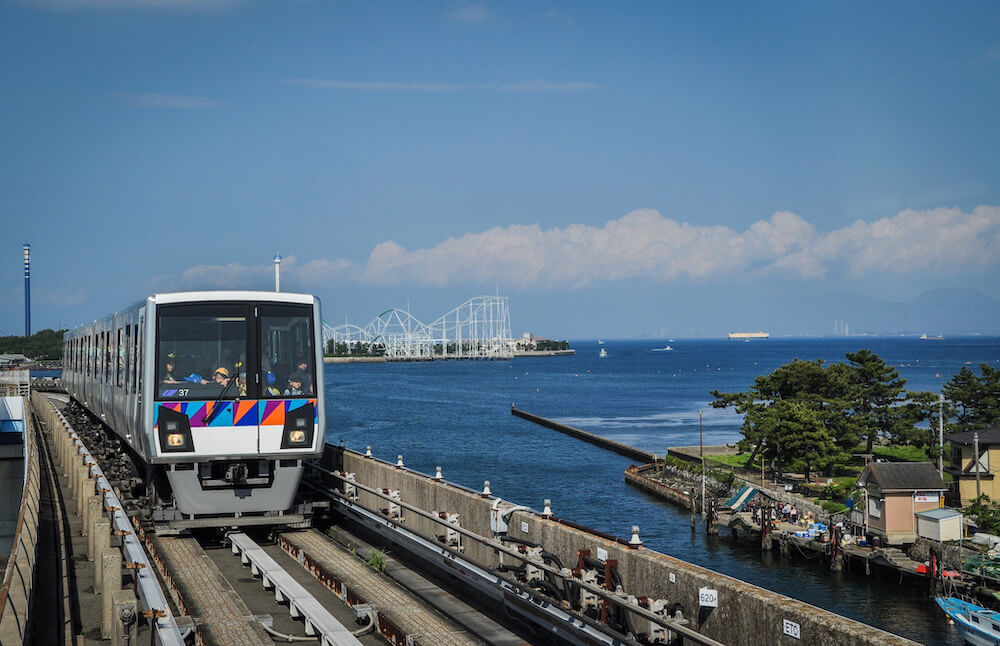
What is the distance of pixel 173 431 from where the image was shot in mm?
11961

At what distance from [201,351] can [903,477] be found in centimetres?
2470

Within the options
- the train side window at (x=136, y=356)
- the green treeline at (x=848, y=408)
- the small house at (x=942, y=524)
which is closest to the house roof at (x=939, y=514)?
the small house at (x=942, y=524)

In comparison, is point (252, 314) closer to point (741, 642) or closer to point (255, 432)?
point (255, 432)

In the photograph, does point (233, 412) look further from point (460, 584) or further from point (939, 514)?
point (939, 514)

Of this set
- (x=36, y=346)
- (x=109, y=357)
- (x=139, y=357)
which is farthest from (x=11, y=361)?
(x=139, y=357)

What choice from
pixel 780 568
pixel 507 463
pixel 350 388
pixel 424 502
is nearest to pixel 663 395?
pixel 350 388

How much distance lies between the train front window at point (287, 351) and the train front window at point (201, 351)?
0.26 m

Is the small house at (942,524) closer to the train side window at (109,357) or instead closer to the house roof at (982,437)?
the house roof at (982,437)

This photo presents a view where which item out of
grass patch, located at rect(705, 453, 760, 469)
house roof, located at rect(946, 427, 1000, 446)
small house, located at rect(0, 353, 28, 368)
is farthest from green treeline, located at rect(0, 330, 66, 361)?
house roof, located at rect(946, 427, 1000, 446)

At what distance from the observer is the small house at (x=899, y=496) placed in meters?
30.0

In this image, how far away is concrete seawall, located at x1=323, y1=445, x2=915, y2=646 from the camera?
19.6ft

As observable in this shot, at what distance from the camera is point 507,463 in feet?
173

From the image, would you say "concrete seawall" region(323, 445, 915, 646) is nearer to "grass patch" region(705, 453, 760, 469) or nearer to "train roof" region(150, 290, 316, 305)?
"train roof" region(150, 290, 316, 305)

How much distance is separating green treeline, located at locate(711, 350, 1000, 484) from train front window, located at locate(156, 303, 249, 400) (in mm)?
33771
